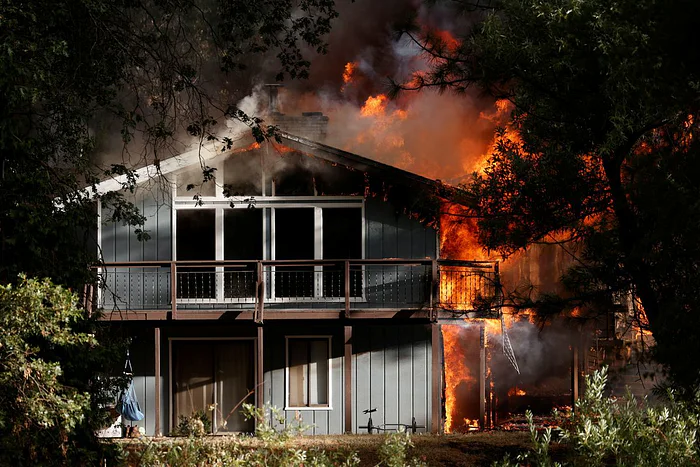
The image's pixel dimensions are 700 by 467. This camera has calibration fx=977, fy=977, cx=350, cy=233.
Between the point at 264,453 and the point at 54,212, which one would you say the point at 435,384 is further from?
the point at 264,453

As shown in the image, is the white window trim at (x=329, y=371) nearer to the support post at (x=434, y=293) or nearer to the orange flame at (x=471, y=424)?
the support post at (x=434, y=293)

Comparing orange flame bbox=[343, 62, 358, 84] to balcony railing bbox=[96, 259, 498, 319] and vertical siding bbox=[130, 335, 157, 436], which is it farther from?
vertical siding bbox=[130, 335, 157, 436]

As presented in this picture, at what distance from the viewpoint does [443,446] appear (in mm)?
16438

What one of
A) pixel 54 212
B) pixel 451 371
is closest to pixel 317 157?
pixel 451 371

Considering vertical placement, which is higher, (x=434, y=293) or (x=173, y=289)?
(x=173, y=289)

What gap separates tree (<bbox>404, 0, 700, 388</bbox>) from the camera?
35.3ft

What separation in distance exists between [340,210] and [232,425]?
5.23 meters

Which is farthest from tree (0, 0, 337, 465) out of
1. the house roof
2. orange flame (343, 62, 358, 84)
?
orange flame (343, 62, 358, 84)

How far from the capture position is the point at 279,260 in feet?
65.6

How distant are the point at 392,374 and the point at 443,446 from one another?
4.76 m

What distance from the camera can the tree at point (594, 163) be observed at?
35.3 ft

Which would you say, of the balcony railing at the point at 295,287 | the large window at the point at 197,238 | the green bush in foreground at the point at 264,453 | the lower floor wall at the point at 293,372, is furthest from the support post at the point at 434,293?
the green bush in foreground at the point at 264,453

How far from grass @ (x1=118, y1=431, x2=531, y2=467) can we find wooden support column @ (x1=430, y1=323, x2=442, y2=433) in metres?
1.48

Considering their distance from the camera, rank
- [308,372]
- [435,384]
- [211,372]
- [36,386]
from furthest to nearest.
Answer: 1. [211,372]
2. [308,372]
3. [435,384]
4. [36,386]
